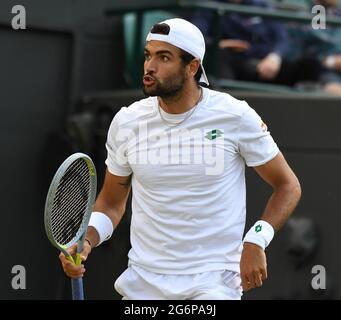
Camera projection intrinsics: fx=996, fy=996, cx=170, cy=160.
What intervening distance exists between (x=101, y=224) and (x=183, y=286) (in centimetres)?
54

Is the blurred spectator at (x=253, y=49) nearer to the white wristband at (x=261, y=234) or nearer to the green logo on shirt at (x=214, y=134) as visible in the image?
the green logo on shirt at (x=214, y=134)

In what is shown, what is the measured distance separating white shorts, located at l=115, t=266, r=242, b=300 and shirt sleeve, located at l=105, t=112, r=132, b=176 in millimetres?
485

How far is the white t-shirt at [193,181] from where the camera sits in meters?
4.46

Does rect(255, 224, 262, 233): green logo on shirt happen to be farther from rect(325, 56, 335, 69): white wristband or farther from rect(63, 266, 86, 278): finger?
rect(325, 56, 335, 69): white wristband

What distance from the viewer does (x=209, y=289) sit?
4387 mm

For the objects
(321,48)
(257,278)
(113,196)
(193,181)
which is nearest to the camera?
(257,278)

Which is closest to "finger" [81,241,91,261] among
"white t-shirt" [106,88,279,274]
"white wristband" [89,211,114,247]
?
"white wristband" [89,211,114,247]

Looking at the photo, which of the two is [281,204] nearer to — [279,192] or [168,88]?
[279,192]

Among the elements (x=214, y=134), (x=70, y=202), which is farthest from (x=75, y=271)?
(x=214, y=134)

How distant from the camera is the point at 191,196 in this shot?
176 inches

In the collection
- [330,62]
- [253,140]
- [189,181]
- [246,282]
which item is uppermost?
[253,140]

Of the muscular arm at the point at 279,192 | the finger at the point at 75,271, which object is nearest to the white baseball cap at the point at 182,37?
the muscular arm at the point at 279,192

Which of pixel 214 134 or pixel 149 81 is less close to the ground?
pixel 149 81
